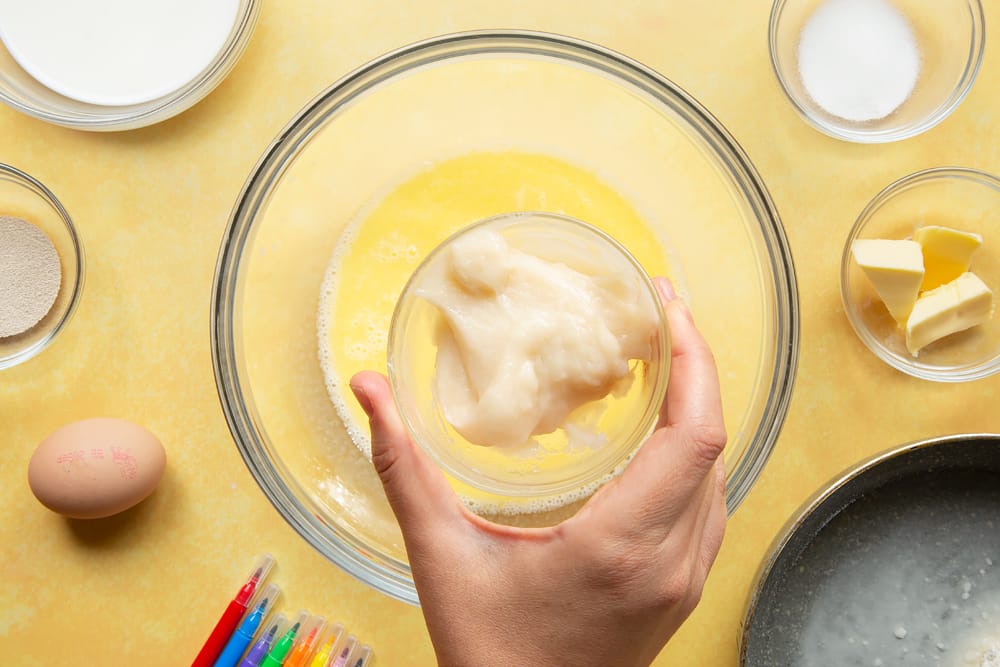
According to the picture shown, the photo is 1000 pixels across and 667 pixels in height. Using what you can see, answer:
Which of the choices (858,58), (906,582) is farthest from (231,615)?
(858,58)

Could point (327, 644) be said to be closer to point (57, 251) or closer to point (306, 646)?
point (306, 646)

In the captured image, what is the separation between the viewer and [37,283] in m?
1.54

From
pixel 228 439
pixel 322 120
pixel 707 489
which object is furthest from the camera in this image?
pixel 228 439

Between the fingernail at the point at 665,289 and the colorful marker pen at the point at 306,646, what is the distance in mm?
827

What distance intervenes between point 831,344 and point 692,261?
1.09ft

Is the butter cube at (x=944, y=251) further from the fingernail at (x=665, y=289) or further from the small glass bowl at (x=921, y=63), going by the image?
the fingernail at (x=665, y=289)

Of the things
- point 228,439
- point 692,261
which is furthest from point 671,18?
point 228,439

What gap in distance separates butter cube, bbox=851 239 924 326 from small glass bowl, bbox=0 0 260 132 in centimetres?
116

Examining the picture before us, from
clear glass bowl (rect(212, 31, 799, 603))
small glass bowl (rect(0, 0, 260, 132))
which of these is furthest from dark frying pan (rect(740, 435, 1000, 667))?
small glass bowl (rect(0, 0, 260, 132))

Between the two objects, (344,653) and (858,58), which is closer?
(344,653)

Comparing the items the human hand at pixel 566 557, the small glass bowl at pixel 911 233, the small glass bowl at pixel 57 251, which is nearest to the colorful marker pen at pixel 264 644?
the human hand at pixel 566 557

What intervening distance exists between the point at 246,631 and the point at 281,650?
0.07 metres

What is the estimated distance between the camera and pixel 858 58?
1.59 meters

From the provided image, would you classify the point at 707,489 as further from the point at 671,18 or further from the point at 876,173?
the point at 671,18
